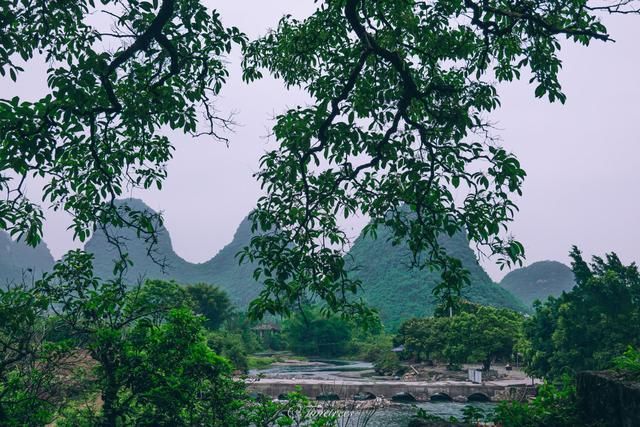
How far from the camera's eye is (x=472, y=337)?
4228 centimetres

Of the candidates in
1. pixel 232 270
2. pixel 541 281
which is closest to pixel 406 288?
pixel 232 270

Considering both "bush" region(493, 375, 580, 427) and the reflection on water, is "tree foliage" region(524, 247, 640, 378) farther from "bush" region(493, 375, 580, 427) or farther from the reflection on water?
"bush" region(493, 375, 580, 427)

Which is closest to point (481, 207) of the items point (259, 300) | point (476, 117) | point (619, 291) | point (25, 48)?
point (476, 117)

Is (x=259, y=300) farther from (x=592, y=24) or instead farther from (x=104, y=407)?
(x=592, y=24)

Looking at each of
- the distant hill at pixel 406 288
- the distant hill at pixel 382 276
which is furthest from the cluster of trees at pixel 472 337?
the distant hill at pixel 406 288

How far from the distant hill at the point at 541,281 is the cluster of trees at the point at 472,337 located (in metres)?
150

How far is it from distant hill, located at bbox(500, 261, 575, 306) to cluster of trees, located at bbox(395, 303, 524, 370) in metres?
150

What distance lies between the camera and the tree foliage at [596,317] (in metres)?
23.5

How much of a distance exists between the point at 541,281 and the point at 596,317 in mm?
181769

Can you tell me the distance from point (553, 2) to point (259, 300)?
4672mm

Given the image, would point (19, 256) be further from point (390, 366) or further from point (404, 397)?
point (404, 397)

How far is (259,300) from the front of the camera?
499 cm

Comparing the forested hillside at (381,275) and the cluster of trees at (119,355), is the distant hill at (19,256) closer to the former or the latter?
the forested hillside at (381,275)

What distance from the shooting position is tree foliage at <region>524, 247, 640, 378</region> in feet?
77.1
